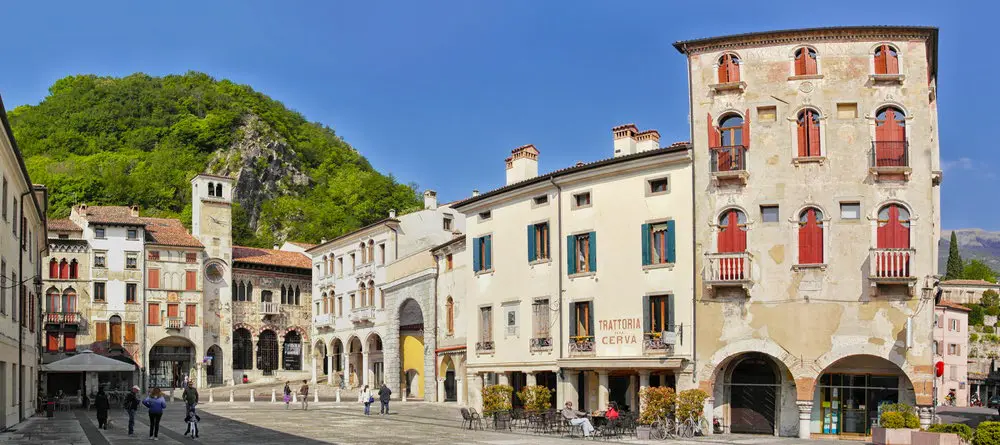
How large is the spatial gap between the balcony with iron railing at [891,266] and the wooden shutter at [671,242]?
6663 mm

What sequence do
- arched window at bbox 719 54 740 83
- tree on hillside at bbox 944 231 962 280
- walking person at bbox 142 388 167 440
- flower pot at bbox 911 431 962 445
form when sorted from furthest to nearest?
tree on hillside at bbox 944 231 962 280 → arched window at bbox 719 54 740 83 → walking person at bbox 142 388 167 440 → flower pot at bbox 911 431 962 445

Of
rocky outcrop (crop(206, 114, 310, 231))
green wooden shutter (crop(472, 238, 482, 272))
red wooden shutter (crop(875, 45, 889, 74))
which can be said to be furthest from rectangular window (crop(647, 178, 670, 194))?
rocky outcrop (crop(206, 114, 310, 231))

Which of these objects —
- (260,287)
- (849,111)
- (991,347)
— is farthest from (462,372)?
(991,347)

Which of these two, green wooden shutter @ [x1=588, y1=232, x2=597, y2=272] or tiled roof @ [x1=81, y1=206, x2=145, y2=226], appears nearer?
green wooden shutter @ [x1=588, y1=232, x2=597, y2=272]

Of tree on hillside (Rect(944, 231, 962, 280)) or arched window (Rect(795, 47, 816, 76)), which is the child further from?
tree on hillside (Rect(944, 231, 962, 280))

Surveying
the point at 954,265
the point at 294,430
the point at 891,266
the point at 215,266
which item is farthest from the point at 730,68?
the point at 954,265

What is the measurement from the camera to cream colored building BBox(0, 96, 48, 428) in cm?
3150

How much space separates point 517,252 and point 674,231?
333 inches

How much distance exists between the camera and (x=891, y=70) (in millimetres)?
34000

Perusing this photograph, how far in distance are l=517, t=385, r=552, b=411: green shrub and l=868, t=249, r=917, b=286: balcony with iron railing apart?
12.4 m

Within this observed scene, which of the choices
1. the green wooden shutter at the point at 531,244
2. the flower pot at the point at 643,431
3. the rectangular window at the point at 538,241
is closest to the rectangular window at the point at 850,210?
the flower pot at the point at 643,431

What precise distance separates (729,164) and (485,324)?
14.2m

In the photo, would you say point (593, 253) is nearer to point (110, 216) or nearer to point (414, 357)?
point (414, 357)

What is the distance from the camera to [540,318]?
4103 centimetres
